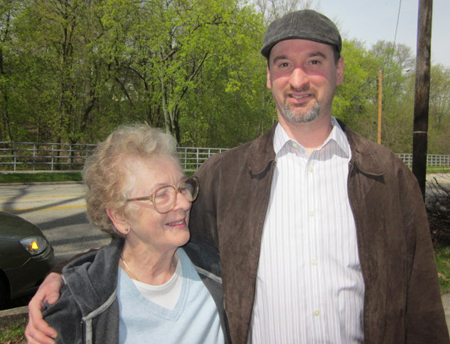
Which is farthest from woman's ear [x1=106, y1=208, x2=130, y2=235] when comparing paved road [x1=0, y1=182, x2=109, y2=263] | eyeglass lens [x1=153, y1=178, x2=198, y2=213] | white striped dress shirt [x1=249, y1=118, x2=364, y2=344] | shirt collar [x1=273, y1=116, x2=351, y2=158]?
paved road [x1=0, y1=182, x2=109, y2=263]

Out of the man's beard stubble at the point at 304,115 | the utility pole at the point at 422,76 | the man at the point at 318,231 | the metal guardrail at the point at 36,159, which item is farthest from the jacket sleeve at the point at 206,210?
the metal guardrail at the point at 36,159

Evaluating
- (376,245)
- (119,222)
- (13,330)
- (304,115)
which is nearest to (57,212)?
(13,330)

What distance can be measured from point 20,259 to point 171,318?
3163 millimetres

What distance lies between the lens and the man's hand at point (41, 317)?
1417 millimetres

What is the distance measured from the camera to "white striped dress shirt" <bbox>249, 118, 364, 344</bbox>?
1664 millimetres

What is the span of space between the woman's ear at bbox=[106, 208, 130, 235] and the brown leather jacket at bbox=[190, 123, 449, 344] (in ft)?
1.49

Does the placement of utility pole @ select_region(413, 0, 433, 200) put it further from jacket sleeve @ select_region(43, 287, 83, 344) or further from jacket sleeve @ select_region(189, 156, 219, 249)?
jacket sleeve @ select_region(43, 287, 83, 344)

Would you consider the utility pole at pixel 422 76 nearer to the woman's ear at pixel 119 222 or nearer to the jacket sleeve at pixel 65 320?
the woman's ear at pixel 119 222

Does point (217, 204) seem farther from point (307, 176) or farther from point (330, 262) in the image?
point (330, 262)

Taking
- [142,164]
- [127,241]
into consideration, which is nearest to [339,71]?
[142,164]

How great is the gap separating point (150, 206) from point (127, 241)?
26 centimetres

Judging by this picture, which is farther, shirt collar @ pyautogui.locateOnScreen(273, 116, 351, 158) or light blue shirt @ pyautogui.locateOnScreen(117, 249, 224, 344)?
shirt collar @ pyautogui.locateOnScreen(273, 116, 351, 158)

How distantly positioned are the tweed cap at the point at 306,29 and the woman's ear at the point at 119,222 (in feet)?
3.84

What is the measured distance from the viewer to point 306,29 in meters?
1.82
